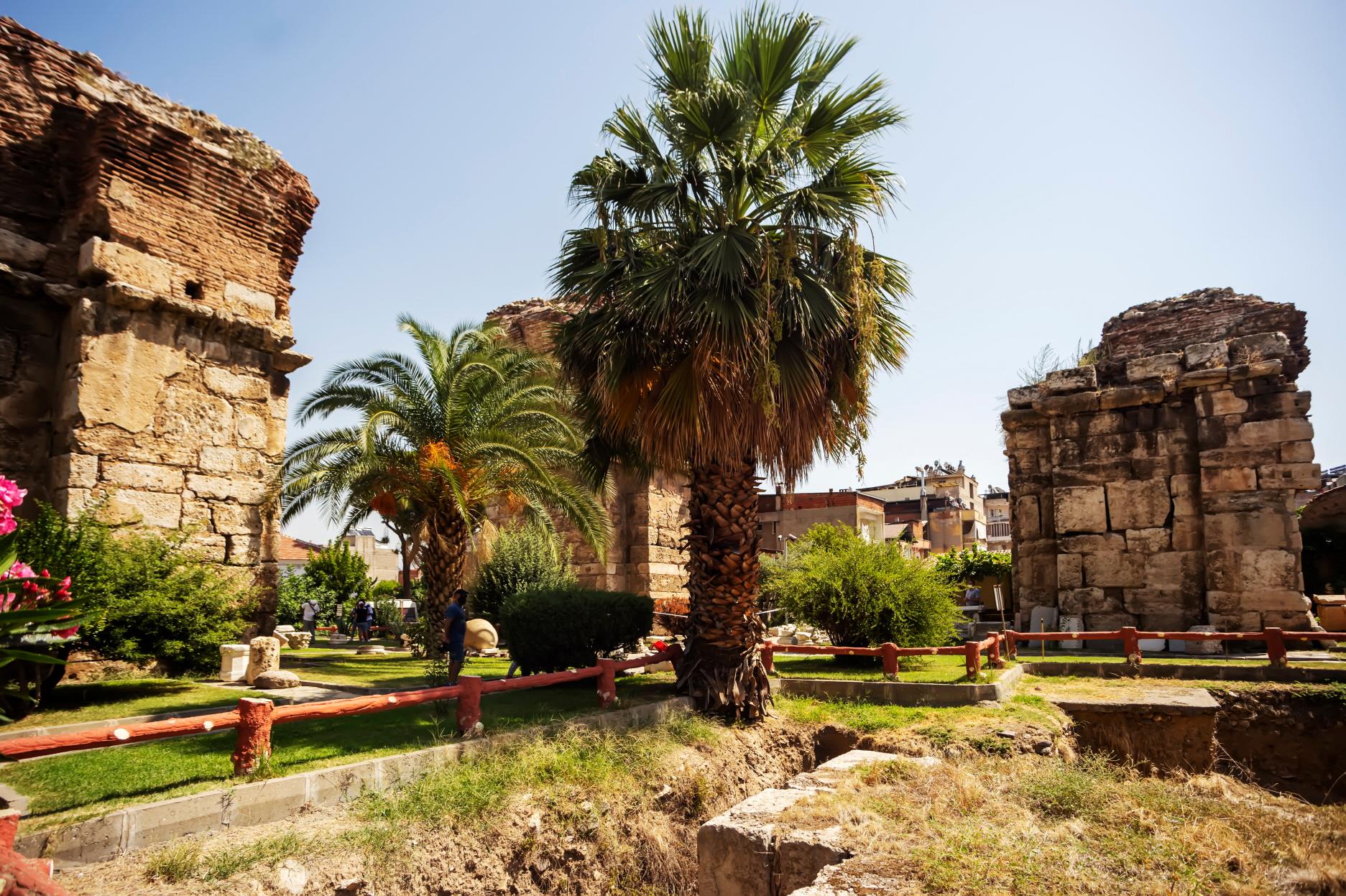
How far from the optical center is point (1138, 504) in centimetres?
1315

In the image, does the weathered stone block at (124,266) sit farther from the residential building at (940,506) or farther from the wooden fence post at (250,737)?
the residential building at (940,506)

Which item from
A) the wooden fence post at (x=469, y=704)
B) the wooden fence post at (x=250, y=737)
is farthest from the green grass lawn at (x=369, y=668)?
the wooden fence post at (x=250, y=737)

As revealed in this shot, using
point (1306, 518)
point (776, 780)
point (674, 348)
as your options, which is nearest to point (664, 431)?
point (674, 348)

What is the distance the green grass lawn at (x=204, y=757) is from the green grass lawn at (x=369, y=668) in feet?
7.04

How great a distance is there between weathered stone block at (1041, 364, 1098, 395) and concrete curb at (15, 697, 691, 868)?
11.5 m

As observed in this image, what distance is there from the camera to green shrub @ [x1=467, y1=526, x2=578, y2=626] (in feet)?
48.2

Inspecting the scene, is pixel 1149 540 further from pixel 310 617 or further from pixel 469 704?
pixel 310 617

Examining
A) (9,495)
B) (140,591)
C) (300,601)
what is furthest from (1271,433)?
(300,601)

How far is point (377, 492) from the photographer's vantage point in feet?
43.0

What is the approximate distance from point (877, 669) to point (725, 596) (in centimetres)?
384

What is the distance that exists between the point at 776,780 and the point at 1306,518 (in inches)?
751

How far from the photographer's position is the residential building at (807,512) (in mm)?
36250

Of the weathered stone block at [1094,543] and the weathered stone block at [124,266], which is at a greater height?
the weathered stone block at [124,266]

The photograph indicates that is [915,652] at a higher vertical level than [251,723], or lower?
lower
